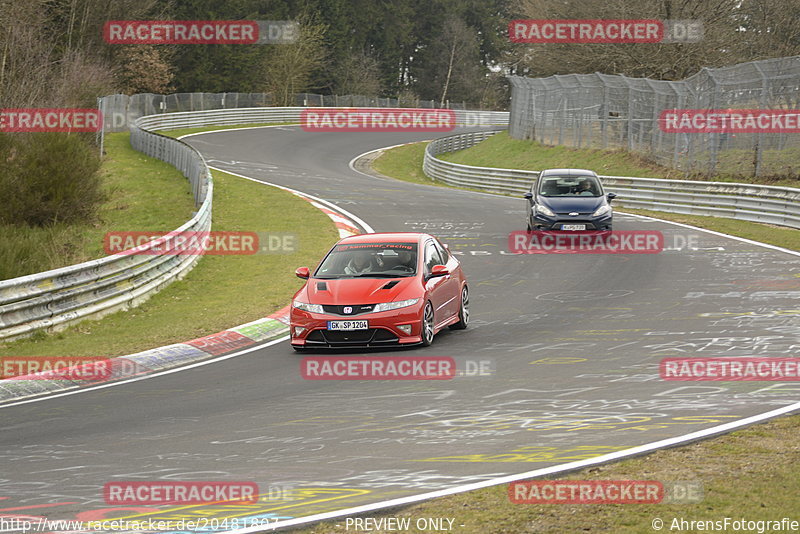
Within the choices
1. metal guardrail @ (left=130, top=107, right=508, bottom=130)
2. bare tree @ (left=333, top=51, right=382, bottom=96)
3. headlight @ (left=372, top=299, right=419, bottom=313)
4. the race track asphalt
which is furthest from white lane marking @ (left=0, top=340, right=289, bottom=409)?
bare tree @ (left=333, top=51, right=382, bottom=96)

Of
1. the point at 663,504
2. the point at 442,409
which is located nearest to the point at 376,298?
the point at 442,409

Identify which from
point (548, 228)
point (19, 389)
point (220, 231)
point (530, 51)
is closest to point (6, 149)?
point (220, 231)

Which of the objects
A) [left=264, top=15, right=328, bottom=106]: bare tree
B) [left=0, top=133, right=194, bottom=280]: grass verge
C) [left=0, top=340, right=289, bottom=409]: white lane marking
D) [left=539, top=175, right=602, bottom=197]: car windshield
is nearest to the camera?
[left=0, top=340, right=289, bottom=409]: white lane marking

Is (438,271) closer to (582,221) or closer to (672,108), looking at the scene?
(582,221)

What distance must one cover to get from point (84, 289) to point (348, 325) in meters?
4.89

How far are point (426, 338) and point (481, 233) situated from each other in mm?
12791

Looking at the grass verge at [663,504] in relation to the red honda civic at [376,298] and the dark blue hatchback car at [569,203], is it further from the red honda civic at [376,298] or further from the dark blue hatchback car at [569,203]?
the dark blue hatchback car at [569,203]

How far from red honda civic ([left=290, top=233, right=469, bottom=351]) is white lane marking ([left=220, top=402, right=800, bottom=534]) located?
A: 5216mm

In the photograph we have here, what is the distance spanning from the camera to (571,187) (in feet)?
79.5

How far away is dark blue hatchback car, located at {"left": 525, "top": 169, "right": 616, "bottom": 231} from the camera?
23328mm

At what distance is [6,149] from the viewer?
2534 centimetres

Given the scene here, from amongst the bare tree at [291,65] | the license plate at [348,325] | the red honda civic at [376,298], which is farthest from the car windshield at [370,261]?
the bare tree at [291,65]

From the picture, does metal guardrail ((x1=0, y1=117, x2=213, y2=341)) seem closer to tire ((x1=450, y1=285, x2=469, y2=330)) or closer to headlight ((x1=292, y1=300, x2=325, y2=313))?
headlight ((x1=292, y1=300, x2=325, y2=313))

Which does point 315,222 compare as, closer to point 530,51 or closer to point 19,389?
point 19,389
